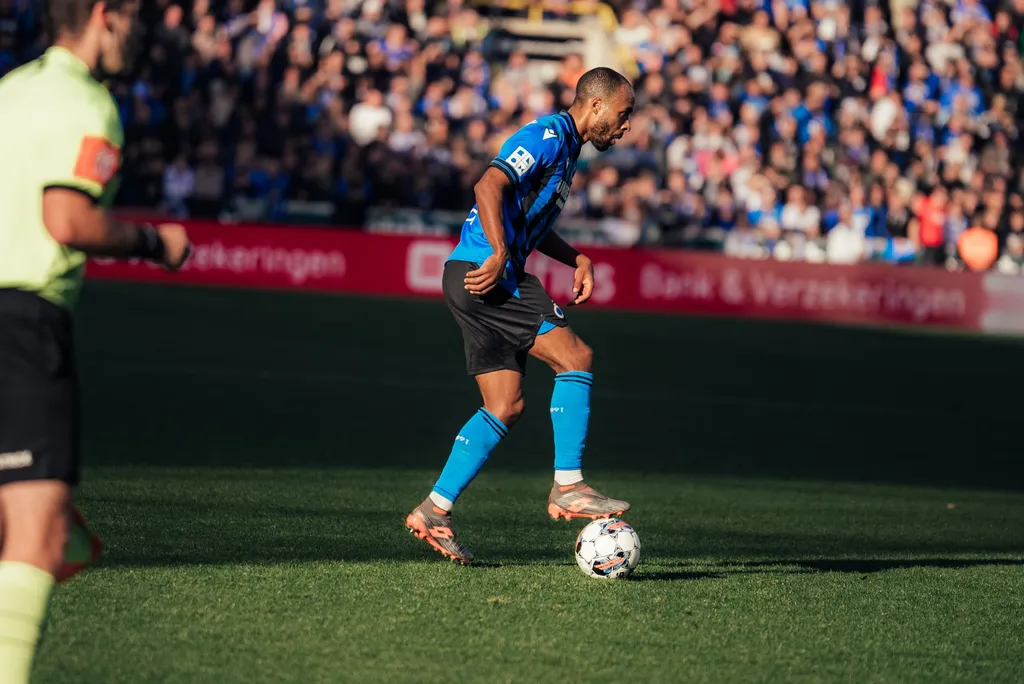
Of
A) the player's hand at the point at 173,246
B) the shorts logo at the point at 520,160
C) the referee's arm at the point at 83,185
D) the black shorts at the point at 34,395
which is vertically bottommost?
the black shorts at the point at 34,395

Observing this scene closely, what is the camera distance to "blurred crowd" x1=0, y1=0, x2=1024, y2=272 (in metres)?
21.5

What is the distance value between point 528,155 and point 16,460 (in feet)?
10.4

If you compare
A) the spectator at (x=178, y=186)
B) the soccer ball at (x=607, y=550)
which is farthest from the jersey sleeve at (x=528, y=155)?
the spectator at (x=178, y=186)

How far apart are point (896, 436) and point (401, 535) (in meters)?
6.32

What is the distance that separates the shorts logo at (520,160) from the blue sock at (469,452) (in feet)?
3.27

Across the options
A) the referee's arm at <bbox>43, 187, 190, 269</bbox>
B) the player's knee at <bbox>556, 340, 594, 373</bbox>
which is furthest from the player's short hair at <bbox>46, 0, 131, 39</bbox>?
the player's knee at <bbox>556, 340, 594, 373</bbox>

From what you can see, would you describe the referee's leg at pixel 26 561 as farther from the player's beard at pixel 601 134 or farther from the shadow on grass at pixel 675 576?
the player's beard at pixel 601 134

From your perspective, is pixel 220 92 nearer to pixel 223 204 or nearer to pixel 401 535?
pixel 223 204

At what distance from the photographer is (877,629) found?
558 cm

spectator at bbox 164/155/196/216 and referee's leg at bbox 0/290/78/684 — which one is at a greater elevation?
spectator at bbox 164/155/196/216

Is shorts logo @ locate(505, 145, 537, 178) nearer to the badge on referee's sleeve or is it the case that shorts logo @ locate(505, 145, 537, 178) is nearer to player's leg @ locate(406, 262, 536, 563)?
player's leg @ locate(406, 262, 536, 563)

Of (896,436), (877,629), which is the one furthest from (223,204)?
(877,629)

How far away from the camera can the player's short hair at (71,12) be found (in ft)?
12.2

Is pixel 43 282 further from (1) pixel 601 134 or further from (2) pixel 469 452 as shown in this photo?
(1) pixel 601 134
